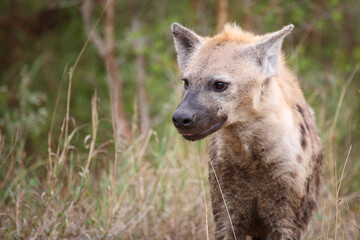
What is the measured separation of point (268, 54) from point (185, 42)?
1.95 feet

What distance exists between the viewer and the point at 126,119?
8406 millimetres

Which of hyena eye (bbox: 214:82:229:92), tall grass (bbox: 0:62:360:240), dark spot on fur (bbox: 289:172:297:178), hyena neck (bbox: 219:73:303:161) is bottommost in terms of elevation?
tall grass (bbox: 0:62:360:240)

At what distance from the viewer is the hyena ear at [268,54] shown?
124 inches

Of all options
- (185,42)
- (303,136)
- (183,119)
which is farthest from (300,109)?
(183,119)

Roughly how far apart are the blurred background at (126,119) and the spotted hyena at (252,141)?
0.25 m

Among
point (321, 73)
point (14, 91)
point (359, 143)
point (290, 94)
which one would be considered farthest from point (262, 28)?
point (290, 94)

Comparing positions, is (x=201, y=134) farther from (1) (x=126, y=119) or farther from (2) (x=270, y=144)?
(1) (x=126, y=119)

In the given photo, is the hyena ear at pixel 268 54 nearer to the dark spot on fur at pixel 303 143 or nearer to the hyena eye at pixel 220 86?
the hyena eye at pixel 220 86

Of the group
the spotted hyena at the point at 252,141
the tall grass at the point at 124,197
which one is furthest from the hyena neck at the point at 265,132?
the tall grass at the point at 124,197

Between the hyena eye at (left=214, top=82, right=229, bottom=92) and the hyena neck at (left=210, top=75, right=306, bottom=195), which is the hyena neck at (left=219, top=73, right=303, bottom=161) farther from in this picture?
the hyena eye at (left=214, top=82, right=229, bottom=92)

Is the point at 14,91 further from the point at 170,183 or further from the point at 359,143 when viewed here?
the point at 359,143

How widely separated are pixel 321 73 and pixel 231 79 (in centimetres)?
476

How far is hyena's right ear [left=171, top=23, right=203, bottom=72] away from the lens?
3412 mm

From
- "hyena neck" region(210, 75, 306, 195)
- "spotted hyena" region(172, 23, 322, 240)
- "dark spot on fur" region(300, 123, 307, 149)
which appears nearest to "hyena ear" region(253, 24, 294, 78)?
"spotted hyena" region(172, 23, 322, 240)
